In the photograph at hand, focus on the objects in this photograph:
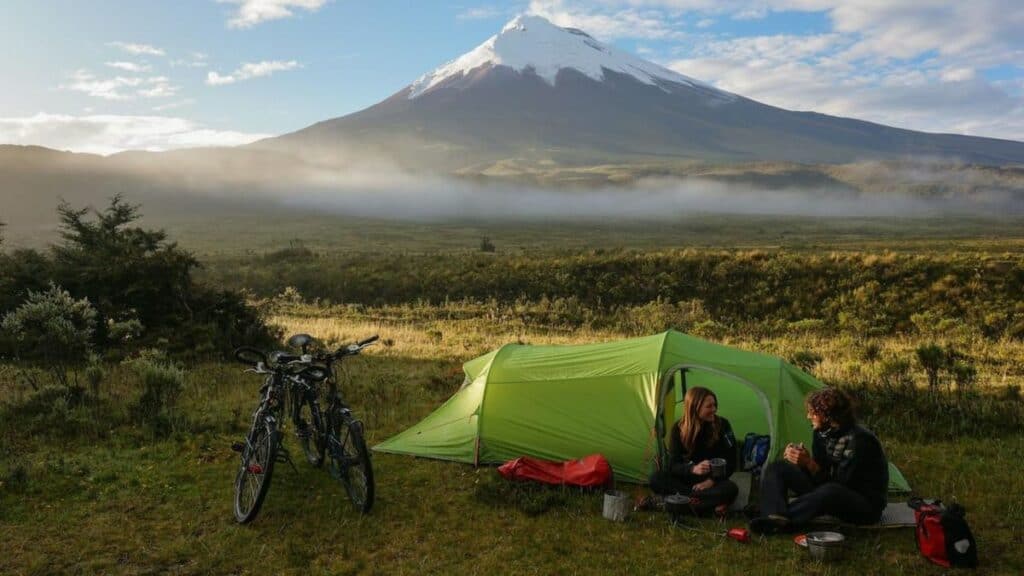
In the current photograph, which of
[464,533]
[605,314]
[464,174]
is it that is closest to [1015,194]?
[464,174]

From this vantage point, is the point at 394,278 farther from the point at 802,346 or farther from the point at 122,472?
the point at 122,472

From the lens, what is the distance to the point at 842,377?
11625mm

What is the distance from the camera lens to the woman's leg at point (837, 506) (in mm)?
6012

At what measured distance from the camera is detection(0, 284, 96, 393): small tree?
12.5m

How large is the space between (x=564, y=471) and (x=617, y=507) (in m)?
1.02

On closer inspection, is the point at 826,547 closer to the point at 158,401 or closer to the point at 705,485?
the point at 705,485

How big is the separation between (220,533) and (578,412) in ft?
12.2

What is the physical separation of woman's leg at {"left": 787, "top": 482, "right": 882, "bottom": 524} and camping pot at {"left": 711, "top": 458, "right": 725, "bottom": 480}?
723 mm

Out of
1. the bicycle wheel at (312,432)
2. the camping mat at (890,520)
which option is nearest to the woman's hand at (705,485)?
the camping mat at (890,520)

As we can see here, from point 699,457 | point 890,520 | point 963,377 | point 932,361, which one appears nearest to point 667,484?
point 699,457

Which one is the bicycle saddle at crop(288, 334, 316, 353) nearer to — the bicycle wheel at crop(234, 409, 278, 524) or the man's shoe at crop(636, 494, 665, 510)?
the bicycle wheel at crop(234, 409, 278, 524)

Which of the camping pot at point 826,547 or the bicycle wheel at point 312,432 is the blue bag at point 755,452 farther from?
the bicycle wheel at point 312,432

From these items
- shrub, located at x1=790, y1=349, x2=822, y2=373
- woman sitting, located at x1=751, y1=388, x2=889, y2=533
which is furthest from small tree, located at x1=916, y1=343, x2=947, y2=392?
woman sitting, located at x1=751, y1=388, x2=889, y2=533

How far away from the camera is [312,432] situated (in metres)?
7.36
